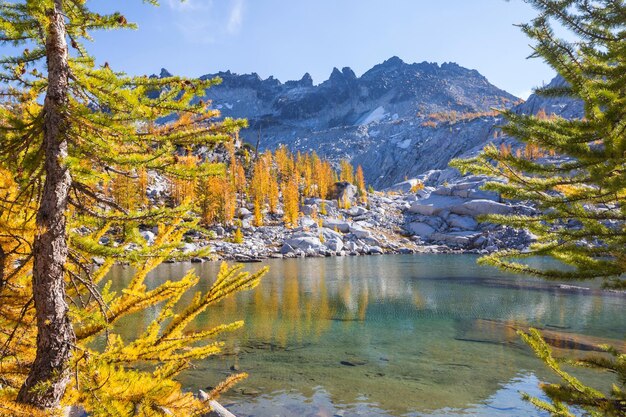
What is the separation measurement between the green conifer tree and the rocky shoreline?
58832mm

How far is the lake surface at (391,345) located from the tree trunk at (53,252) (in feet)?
36.7

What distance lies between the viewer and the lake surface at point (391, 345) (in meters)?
13.9

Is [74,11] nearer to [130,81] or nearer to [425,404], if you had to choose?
[130,81]

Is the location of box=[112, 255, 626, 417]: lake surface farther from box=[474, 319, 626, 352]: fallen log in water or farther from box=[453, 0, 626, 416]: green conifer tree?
box=[453, 0, 626, 416]: green conifer tree

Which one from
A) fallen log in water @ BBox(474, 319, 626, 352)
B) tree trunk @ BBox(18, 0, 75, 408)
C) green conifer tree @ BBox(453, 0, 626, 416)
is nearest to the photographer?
tree trunk @ BBox(18, 0, 75, 408)

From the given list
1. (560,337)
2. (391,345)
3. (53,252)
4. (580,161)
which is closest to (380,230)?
(560,337)

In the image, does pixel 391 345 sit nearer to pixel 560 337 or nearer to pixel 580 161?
pixel 560 337

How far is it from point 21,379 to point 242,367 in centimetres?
1420

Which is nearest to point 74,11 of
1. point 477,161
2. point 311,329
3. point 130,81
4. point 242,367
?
point 130,81

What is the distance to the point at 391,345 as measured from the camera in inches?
797

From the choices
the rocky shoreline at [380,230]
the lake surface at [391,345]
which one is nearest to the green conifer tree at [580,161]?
the lake surface at [391,345]

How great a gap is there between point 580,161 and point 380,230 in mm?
99927

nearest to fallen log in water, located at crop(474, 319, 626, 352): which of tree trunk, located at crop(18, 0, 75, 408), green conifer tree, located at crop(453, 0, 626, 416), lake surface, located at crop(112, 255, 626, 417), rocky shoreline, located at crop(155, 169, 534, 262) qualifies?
lake surface, located at crop(112, 255, 626, 417)

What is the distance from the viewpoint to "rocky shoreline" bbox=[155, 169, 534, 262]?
76.6 meters
